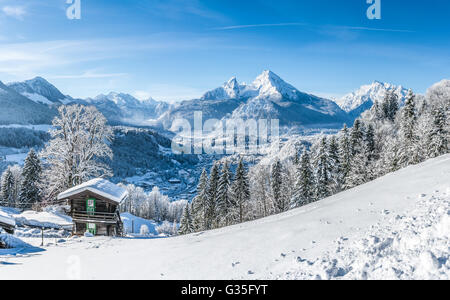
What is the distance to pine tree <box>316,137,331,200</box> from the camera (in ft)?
129

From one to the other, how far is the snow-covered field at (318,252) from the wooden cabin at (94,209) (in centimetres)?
774

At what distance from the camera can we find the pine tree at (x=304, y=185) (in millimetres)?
39938

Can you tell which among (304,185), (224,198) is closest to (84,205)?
(224,198)

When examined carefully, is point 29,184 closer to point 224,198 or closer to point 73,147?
point 73,147

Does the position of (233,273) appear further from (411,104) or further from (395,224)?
(411,104)

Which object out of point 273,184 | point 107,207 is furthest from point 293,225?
point 273,184

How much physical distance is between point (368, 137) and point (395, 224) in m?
46.8

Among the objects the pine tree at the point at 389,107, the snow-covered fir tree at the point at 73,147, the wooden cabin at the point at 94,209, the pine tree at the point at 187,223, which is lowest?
the pine tree at the point at 187,223

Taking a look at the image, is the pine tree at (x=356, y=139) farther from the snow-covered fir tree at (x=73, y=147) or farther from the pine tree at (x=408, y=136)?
the snow-covered fir tree at (x=73, y=147)

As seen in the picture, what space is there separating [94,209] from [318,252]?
65.0 feet

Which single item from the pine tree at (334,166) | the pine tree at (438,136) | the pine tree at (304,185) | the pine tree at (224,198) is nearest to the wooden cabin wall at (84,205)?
the pine tree at (224,198)

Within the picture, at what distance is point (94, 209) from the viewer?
2252 centimetres

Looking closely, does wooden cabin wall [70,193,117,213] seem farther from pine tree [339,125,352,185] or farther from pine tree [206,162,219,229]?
pine tree [339,125,352,185]
